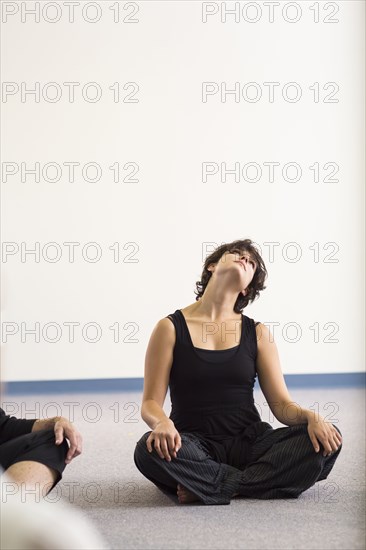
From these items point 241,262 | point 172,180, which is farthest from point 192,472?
point 172,180

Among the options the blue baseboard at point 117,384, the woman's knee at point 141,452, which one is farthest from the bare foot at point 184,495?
the blue baseboard at point 117,384

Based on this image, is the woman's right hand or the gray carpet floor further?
the woman's right hand

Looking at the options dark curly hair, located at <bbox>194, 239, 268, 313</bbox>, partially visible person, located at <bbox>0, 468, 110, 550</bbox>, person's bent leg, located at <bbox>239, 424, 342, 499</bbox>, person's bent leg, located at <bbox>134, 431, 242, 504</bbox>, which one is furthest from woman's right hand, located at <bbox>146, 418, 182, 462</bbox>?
partially visible person, located at <bbox>0, 468, 110, 550</bbox>

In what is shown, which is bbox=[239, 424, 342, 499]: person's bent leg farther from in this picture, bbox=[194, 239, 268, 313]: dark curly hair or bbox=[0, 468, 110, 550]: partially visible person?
bbox=[0, 468, 110, 550]: partially visible person

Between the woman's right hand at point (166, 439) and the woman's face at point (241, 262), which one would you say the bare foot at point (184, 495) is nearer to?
the woman's right hand at point (166, 439)

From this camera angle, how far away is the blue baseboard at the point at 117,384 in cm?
522

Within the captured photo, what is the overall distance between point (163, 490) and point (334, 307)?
3.20 meters

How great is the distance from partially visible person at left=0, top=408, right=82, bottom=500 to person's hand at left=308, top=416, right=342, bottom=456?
2.25 ft

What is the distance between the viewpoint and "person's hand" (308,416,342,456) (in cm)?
246

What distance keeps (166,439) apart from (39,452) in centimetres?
37

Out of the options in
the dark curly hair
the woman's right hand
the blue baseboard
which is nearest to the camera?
the woman's right hand

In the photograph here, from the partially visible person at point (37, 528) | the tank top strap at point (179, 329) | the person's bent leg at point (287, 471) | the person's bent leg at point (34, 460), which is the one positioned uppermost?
the tank top strap at point (179, 329)

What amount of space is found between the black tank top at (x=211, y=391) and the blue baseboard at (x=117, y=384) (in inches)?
107

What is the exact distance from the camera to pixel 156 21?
5359 millimetres
